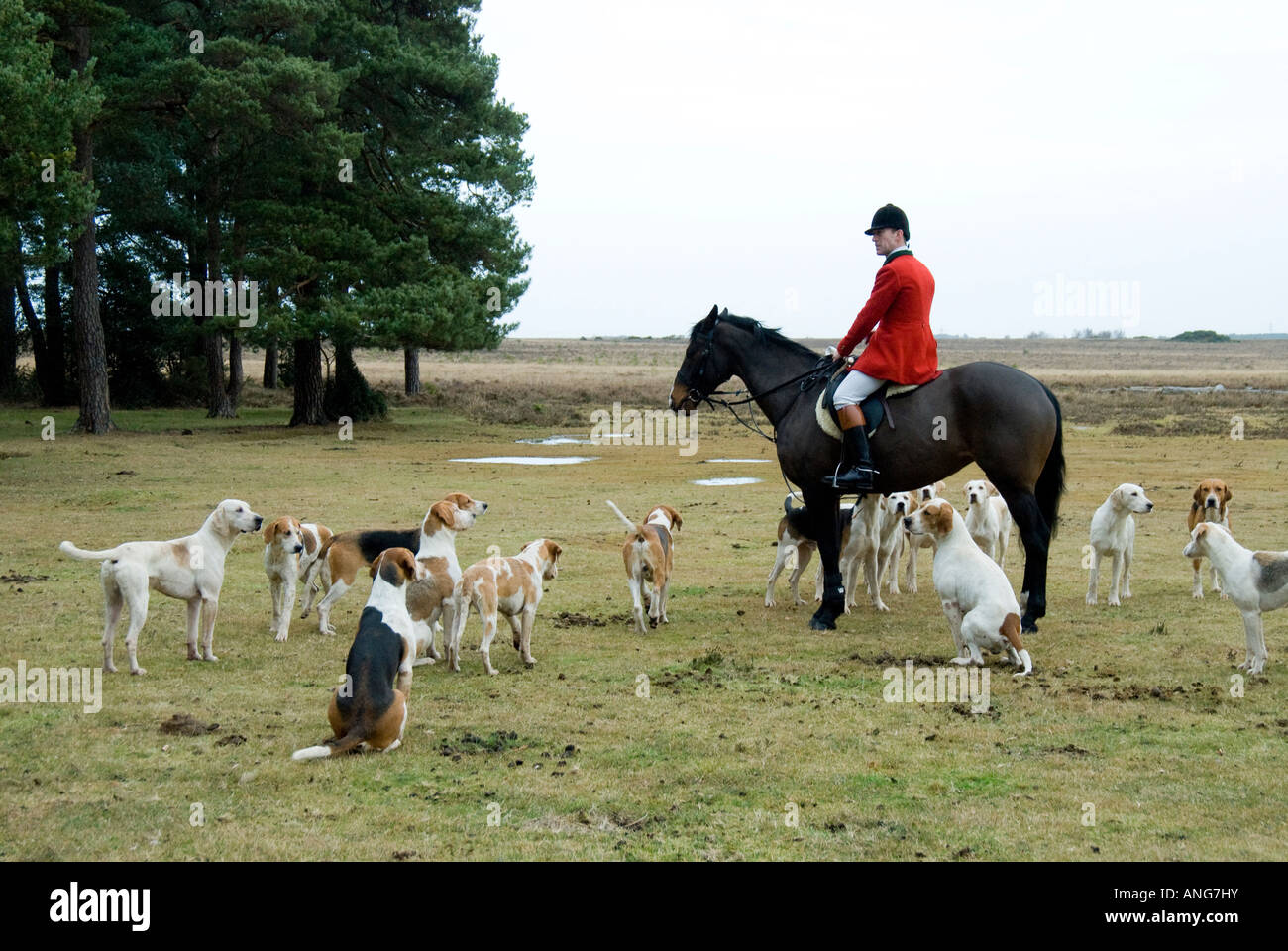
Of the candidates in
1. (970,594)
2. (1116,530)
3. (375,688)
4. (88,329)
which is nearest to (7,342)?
(88,329)

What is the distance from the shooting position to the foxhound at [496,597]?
8.65 meters

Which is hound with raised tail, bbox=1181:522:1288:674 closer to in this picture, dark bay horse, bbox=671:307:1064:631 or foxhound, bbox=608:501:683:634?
dark bay horse, bbox=671:307:1064:631

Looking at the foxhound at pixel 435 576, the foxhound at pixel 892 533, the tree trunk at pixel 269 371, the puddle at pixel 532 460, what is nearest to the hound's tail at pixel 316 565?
the foxhound at pixel 435 576

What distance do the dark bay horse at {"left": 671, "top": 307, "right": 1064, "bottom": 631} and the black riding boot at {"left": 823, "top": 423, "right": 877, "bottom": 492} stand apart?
25 centimetres

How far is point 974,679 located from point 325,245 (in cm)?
2552

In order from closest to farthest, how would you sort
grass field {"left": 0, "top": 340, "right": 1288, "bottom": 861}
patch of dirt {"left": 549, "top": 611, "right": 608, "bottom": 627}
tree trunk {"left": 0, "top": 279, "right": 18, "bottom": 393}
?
1. grass field {"left": 0, "top": 340, "right": 1288, "bottom": 861}
2. patch of dirt {"left": 549, "top": 611, "right": 608, "bottom": 627}
3. tree trunk {"left": 0, "top": 279, "right": 18, "bottom": 393}

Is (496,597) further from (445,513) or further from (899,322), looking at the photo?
(899,322)

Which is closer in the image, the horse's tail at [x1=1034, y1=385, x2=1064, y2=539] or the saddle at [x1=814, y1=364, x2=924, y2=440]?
the saddle at [x1=814, y1=364, x2=924, y2=440]

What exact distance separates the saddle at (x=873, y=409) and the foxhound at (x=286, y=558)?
470 cm

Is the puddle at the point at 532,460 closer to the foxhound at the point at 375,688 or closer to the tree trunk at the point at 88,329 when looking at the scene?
the tree trunk at the point at 88,329

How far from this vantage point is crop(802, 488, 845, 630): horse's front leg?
1071 cm

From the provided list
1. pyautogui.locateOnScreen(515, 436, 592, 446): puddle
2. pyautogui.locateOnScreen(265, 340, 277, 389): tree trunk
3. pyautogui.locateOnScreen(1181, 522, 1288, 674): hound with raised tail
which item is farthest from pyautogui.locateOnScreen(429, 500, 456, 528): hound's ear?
pyautogui.locateOnScreen(265, 340, 277, 389): tree trunk
